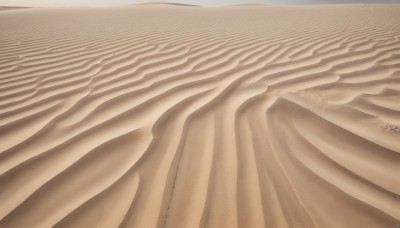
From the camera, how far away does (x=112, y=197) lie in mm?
1218

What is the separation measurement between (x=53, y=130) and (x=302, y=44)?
3772mm

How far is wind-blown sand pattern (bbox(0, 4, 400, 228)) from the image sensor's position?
1.15m

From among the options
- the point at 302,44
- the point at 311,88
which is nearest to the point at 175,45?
the point at 302,44

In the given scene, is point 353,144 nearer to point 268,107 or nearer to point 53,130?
point 268,107

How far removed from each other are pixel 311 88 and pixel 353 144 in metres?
0.83

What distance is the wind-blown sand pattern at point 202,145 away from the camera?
1.15m

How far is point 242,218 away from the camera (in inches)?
43.7

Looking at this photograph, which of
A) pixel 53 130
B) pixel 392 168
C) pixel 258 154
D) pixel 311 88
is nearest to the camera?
pixel 392 168

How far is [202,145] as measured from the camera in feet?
5.08

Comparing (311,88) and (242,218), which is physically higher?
(311,88)

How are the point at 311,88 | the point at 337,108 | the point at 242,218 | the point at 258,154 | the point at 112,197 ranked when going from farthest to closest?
the point at 311,88 → the point at 337,108 → the point at 258,154 → the point at 112,197 → the point at 242,218

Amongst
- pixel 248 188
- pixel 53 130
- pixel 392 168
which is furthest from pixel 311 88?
pixel 53 130

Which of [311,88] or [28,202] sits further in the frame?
[311,88]

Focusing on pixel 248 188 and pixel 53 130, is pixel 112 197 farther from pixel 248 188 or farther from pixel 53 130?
pixel 53 130
